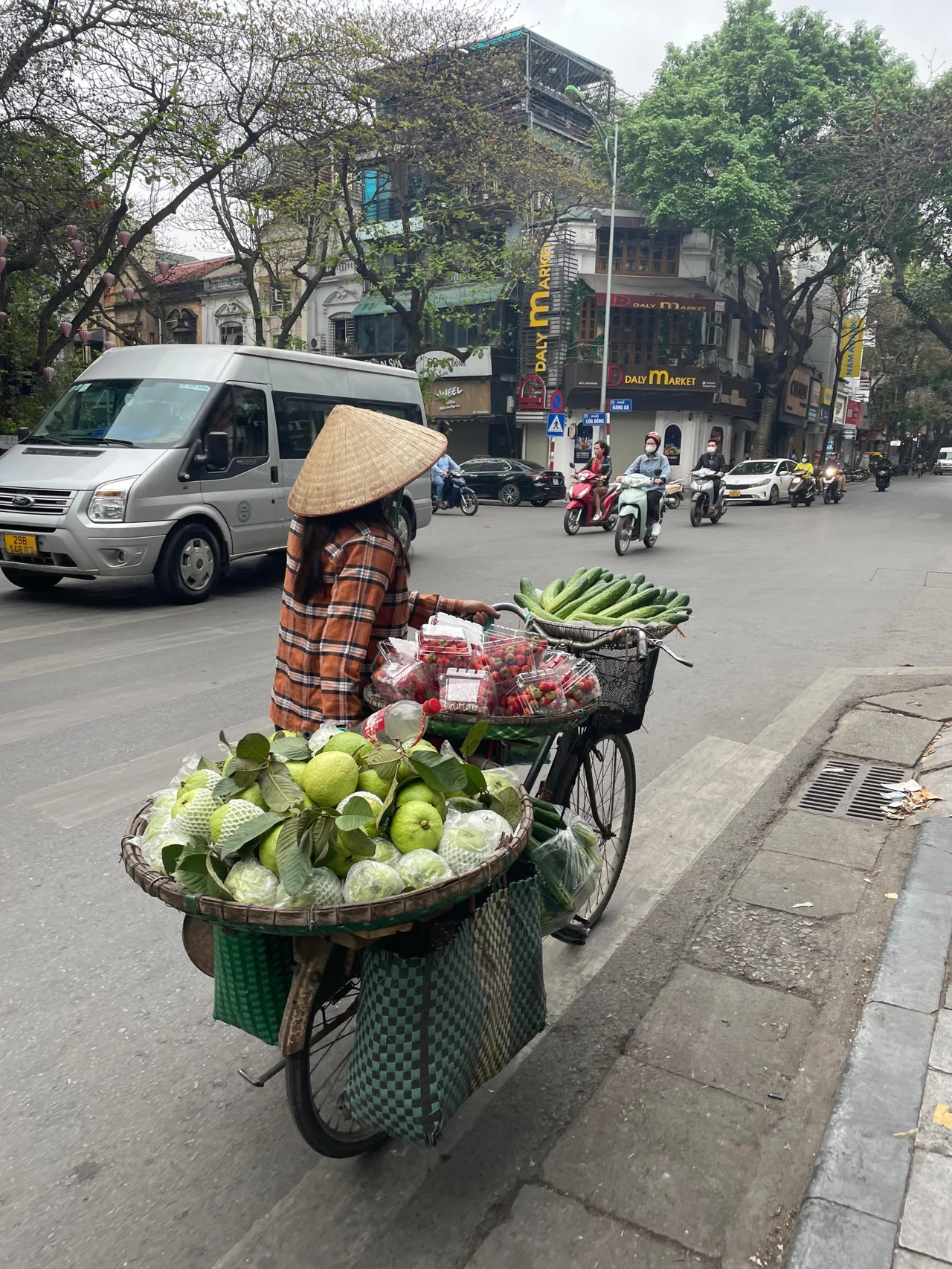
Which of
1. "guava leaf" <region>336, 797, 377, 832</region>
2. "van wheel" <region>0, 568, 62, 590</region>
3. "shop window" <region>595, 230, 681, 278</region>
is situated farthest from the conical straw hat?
"shop window" <region>595, 230, 681, 278</region>

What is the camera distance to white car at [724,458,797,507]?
88.9 feet

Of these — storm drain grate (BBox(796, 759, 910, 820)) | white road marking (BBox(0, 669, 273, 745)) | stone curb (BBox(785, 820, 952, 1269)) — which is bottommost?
storm drain grate (BBox(796, 759, 910, 820))

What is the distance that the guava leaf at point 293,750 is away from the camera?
1.94m

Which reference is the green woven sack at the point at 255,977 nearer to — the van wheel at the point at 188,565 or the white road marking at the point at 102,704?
the white road marking at the point at 102,704

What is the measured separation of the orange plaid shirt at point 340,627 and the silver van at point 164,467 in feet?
19.5

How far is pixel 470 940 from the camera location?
75.1 inches

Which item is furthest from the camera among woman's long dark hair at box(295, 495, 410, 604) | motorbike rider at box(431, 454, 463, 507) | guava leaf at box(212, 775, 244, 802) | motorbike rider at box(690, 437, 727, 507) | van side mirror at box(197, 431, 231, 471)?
motorbike rider at box(431, 454, 463, 507)

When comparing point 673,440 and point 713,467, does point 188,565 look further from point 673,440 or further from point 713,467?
point 673,440

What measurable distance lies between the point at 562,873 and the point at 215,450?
732cm

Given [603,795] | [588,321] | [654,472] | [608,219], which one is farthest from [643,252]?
[603,795]

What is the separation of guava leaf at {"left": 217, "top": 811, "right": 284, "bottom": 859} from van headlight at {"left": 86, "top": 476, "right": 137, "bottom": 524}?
698 cm

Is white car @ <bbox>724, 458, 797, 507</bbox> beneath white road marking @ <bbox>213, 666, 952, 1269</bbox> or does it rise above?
beneath

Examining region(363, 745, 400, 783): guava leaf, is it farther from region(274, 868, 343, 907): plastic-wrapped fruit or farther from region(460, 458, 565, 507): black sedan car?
region(460, 458, 565, 507): black sedan car

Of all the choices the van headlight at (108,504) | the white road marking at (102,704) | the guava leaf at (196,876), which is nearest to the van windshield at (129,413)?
the van headlight at (108,504)
